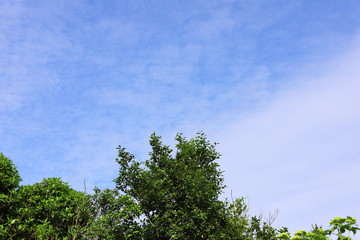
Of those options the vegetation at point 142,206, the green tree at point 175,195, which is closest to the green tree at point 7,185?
the vegetation at point 142,206

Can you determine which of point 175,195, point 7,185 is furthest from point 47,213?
point 175,195

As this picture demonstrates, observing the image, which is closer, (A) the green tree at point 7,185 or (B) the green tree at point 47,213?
(B) the green tree at point 47,213

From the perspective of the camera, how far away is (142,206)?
15219 millimetres

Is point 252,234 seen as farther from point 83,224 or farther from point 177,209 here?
point 83,224

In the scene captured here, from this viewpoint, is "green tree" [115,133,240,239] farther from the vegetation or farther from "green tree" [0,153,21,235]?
"green tree" [0,153,21,235]

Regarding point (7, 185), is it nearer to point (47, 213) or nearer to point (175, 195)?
point (47, 213)

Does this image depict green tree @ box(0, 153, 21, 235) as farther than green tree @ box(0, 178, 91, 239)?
Yes

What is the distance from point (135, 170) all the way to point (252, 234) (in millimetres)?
5936

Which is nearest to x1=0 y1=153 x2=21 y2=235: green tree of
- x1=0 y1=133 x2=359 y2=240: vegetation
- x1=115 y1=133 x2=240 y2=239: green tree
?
x1=0 y1=133 x2=359 y2=240: vegetation

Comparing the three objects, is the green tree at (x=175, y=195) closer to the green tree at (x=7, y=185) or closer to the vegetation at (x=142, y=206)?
the vegetation at (x=142, y=206)

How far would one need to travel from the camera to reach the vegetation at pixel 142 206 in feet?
47.9

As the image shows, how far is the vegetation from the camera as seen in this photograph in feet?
47.9

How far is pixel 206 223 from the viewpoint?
568 inches

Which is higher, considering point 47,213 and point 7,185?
point 7,185
